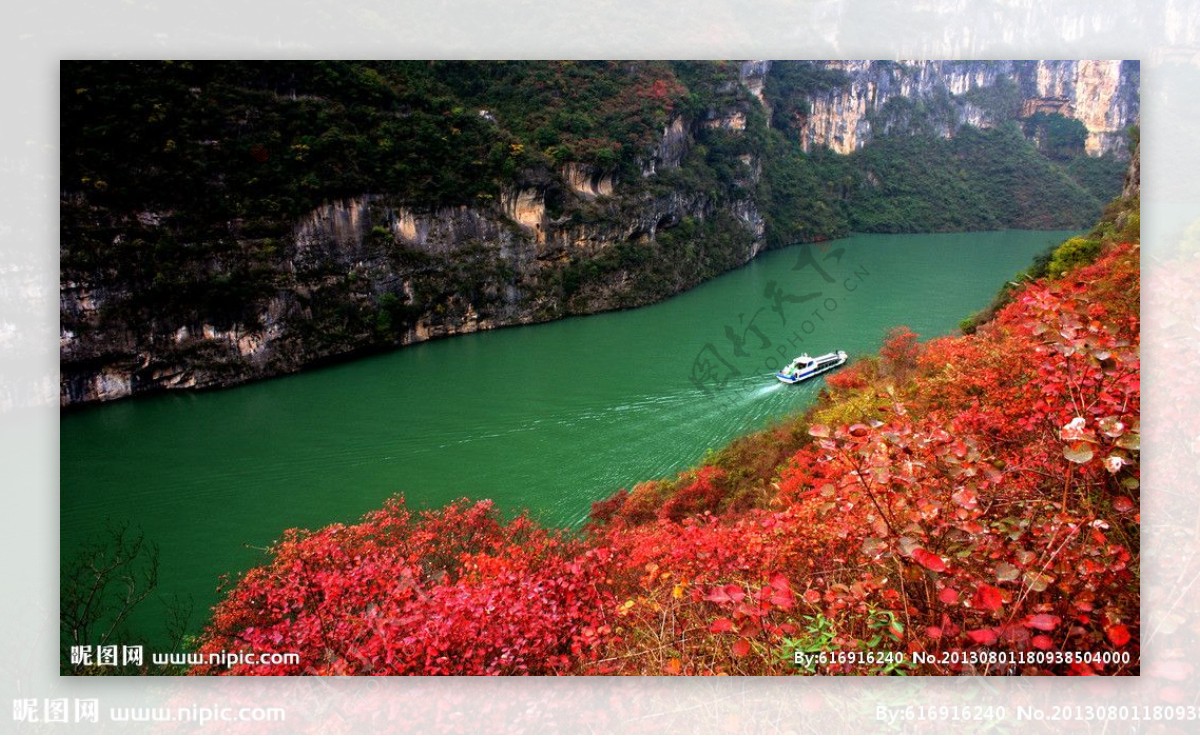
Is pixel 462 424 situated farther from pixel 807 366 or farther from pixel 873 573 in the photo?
pixel 873 573

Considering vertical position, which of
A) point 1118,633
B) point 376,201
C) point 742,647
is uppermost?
point 376,201

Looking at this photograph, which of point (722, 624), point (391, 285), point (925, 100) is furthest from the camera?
point (925, 100)

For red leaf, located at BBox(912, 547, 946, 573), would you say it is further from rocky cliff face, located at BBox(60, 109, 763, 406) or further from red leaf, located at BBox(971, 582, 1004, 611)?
rocky cliff face, located at BBox(60, 109, 763, 406)

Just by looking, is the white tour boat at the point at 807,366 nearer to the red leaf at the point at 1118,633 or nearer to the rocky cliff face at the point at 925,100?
the red leaf at the point at 1118,633

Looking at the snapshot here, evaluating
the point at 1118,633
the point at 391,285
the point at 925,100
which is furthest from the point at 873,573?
the point at 925,100

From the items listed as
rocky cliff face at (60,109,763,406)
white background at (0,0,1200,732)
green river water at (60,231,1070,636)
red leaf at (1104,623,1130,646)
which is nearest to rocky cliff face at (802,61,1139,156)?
rocky cliff face at (60,109,763,406)

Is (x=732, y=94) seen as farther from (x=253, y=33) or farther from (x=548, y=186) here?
(x=253, y=33)

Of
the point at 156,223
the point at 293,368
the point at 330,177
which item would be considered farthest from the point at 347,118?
the point at 293,368

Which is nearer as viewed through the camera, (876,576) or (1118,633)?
(1118,633)
